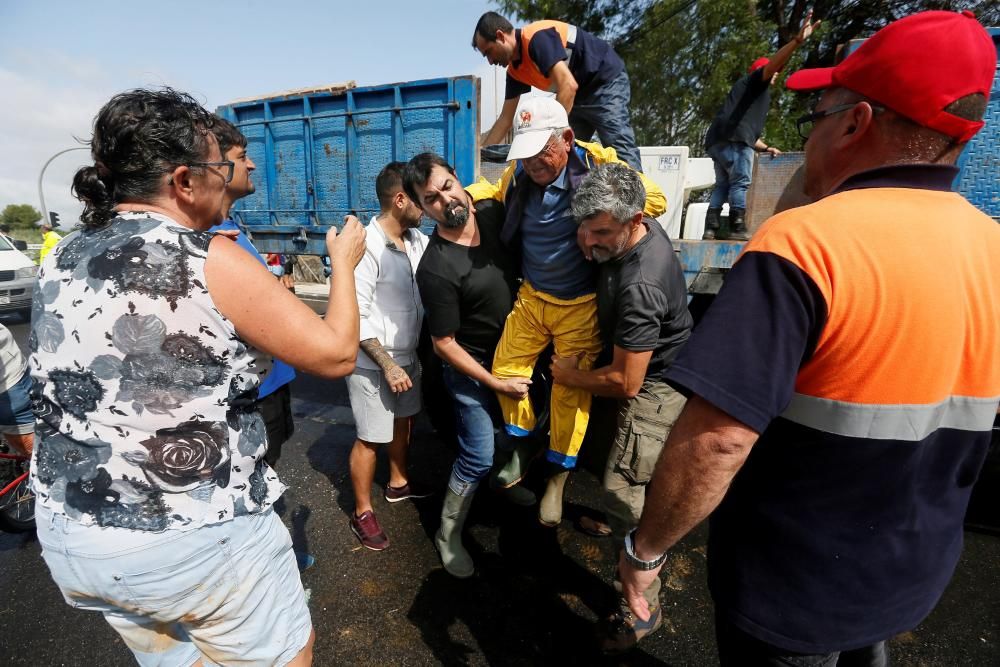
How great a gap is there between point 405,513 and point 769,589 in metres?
2.40

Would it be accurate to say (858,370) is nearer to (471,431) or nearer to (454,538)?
(471,431)

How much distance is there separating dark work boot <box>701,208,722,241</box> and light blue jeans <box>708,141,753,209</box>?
0.32 feet

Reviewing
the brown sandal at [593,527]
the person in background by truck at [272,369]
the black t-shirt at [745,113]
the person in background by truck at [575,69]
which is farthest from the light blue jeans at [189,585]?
the black t-shirt at [745,113]

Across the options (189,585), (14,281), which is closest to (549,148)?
(189,585)

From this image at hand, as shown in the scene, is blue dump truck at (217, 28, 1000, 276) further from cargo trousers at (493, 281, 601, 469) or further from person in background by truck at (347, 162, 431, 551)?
person in background by truck at (347, 162, 431, 551)

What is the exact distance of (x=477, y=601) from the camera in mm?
2395

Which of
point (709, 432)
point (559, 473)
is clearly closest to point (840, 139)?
point (709, 432)

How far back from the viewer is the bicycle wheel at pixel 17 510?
286 cm

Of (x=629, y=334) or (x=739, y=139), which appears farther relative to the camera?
(x=739, y=139)

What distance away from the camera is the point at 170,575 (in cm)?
117

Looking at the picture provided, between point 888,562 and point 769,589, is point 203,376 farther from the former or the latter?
point 888,562

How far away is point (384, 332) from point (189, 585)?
1577 mm

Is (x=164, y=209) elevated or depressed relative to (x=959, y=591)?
elevated

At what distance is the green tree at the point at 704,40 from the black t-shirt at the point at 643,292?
7.89 m
